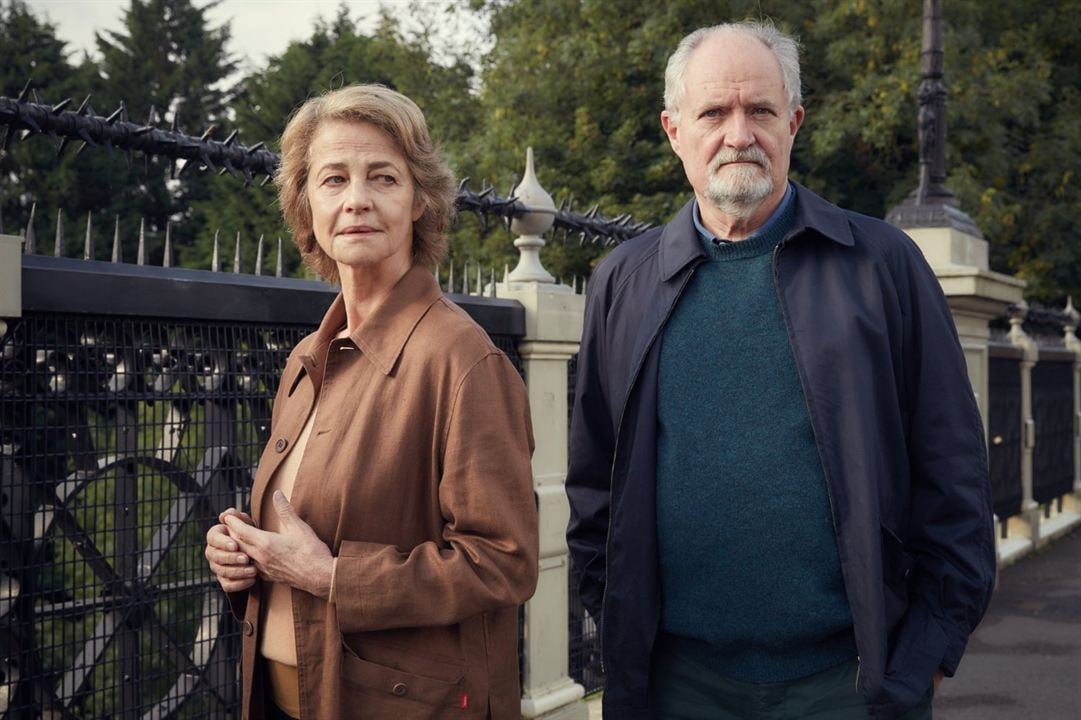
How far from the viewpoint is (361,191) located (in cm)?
224

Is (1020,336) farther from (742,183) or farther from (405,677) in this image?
(405,677)

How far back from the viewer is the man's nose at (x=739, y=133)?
101 inches

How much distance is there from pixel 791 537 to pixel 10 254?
189cm

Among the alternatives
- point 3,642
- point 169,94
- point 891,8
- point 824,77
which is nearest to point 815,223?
point 3,642

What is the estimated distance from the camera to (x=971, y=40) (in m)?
18.0

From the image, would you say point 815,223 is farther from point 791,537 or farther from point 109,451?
point 109,451

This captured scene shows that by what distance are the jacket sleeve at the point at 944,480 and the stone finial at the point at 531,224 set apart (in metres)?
2.60

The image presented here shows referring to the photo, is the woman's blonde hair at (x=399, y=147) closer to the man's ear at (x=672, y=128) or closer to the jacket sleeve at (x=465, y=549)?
the jacket sleeve at (x=465, y=549)

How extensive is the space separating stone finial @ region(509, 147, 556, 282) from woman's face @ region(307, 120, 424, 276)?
2.73m

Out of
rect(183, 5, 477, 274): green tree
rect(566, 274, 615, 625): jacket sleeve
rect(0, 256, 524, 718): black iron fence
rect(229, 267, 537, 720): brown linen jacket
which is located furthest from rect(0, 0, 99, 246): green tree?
rect(229, 267, 537, 720): brown linen jacket

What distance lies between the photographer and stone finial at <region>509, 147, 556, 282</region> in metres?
5.03

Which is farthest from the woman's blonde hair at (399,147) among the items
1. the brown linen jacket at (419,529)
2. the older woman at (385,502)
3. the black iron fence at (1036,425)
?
the black iron fence at (1036,425)

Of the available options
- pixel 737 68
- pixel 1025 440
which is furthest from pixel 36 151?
pixel 737 68

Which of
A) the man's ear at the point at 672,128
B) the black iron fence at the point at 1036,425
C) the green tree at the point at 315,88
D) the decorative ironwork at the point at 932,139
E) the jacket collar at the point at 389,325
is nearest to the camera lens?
the jacket collar at the point at 389,325
